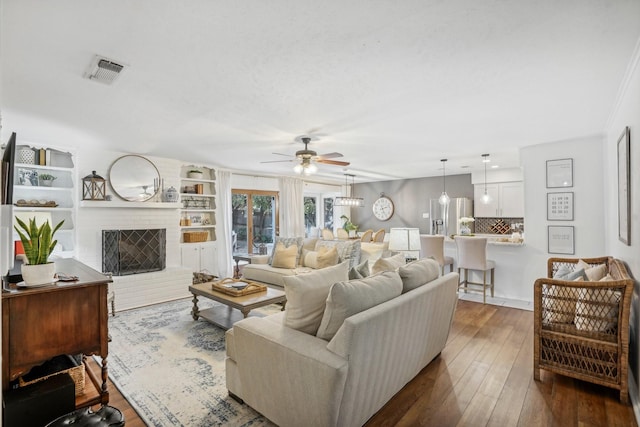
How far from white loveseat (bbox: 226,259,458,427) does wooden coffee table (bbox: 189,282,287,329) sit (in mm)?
1029

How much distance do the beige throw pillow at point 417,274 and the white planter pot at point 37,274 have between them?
2332 millimetres

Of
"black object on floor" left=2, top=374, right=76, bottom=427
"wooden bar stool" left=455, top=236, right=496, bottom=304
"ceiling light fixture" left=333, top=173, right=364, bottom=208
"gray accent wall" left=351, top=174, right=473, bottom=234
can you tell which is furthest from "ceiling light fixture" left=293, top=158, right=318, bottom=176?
"gray accent wall" left=351, top=174, right=473, bottom=234

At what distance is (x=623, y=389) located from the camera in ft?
7.38

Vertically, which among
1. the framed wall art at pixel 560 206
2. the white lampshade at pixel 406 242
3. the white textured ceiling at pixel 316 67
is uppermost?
the white textured ceiling at pixel 316 67

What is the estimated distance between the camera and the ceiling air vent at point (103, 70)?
212 centimetres

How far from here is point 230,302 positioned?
3.40 metres

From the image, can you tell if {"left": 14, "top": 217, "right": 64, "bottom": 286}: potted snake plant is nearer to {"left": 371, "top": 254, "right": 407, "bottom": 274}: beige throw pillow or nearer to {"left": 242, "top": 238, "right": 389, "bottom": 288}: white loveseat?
{"left": 371, "top": 254, "right": 407, "bottom": 274}: beige throw pillow

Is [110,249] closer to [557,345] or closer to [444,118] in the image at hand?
[444,118]

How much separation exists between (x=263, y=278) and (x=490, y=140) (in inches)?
152

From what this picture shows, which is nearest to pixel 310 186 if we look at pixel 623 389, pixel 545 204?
pixel 545 204

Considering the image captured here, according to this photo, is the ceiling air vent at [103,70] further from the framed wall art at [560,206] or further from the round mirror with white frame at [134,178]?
the framed wall art at [560,206]

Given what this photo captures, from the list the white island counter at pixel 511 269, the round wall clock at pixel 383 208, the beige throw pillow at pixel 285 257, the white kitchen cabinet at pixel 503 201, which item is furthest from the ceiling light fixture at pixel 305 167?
the round wall clock at pixel 383 208

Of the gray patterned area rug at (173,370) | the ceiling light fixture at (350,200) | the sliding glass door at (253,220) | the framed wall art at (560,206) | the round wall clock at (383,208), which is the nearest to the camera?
the gray patterned area rug at (173,370)

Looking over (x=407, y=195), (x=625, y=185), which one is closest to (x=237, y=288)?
(x=625, y=185)
